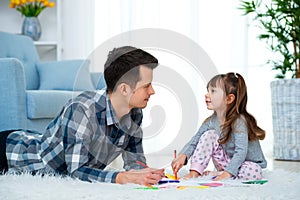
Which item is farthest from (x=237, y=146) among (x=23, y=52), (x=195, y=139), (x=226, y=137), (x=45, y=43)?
(x=45, y=43)

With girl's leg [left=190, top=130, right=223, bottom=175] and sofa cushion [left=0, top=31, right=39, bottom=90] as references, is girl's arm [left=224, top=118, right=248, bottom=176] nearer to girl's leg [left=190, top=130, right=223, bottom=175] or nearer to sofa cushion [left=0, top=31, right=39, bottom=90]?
girl's leg [left=190, top=130, right=223, bottom=175]

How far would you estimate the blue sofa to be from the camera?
93.0 inches

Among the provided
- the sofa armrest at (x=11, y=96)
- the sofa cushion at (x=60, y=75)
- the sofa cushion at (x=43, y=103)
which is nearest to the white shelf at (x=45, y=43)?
the sofa cushion at (x=60, y=75)

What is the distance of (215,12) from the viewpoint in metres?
3.65

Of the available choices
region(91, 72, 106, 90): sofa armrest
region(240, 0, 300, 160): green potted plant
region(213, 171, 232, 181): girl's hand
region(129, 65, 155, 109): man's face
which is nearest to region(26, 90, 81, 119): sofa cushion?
region(91, 72, 106, 90): sofa armrest

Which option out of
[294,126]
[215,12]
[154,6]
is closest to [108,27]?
[154,6]

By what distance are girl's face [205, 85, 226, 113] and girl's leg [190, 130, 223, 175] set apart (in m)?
0.09

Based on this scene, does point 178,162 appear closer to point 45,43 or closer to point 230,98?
point 230,98

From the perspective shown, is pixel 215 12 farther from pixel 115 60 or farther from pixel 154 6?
pixel 115 60

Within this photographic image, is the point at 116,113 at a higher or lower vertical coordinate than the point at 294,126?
higher

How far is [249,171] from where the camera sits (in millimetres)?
1771

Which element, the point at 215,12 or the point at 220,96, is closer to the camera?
the point at 220,96

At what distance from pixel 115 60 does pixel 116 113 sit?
181mm

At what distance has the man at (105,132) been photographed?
1586mm
